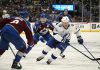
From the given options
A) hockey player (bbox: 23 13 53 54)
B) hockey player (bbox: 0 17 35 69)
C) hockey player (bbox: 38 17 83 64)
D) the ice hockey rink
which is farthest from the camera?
hockey player (bbox: 23 13 53 54)

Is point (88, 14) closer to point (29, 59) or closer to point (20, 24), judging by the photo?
point (29, 59)

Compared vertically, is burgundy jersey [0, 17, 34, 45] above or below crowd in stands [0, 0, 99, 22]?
above

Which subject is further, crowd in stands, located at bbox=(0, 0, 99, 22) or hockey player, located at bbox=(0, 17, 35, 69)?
crowd in stands, located at bbox=(0, 0, 99, 22)

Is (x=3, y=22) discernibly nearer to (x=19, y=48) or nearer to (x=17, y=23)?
(x=17, y=23)

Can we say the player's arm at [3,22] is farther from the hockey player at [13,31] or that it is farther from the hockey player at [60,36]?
the hockey player at [60,36]

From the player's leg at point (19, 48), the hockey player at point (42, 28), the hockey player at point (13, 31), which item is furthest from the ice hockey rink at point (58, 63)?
the hockey player at point (13, 31)

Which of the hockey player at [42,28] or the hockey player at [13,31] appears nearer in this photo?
the hockey player at [13,31]

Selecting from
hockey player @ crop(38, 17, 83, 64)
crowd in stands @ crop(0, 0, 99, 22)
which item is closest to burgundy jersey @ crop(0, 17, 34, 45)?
hockey player @ crop(38, 17, 83, 64)

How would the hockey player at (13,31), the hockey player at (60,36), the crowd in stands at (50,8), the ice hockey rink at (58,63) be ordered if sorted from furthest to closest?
the crowd in stands at (50,8) → the hockey player at (60,36) → the ice hockey rink at (58,63) → the hockey player at (13,31)

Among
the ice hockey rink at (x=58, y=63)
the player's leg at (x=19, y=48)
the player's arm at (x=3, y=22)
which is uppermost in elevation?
the player's arm at (x=3, y=22)

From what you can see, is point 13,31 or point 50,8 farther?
point 50,8

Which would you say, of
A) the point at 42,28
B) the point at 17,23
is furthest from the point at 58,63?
the point at 17,23

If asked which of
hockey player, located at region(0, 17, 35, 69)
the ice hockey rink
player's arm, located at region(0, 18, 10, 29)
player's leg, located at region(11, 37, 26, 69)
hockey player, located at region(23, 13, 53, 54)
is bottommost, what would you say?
the ice hockey rink

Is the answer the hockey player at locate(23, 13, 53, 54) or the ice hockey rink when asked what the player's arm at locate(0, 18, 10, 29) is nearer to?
the ice hockey rink
